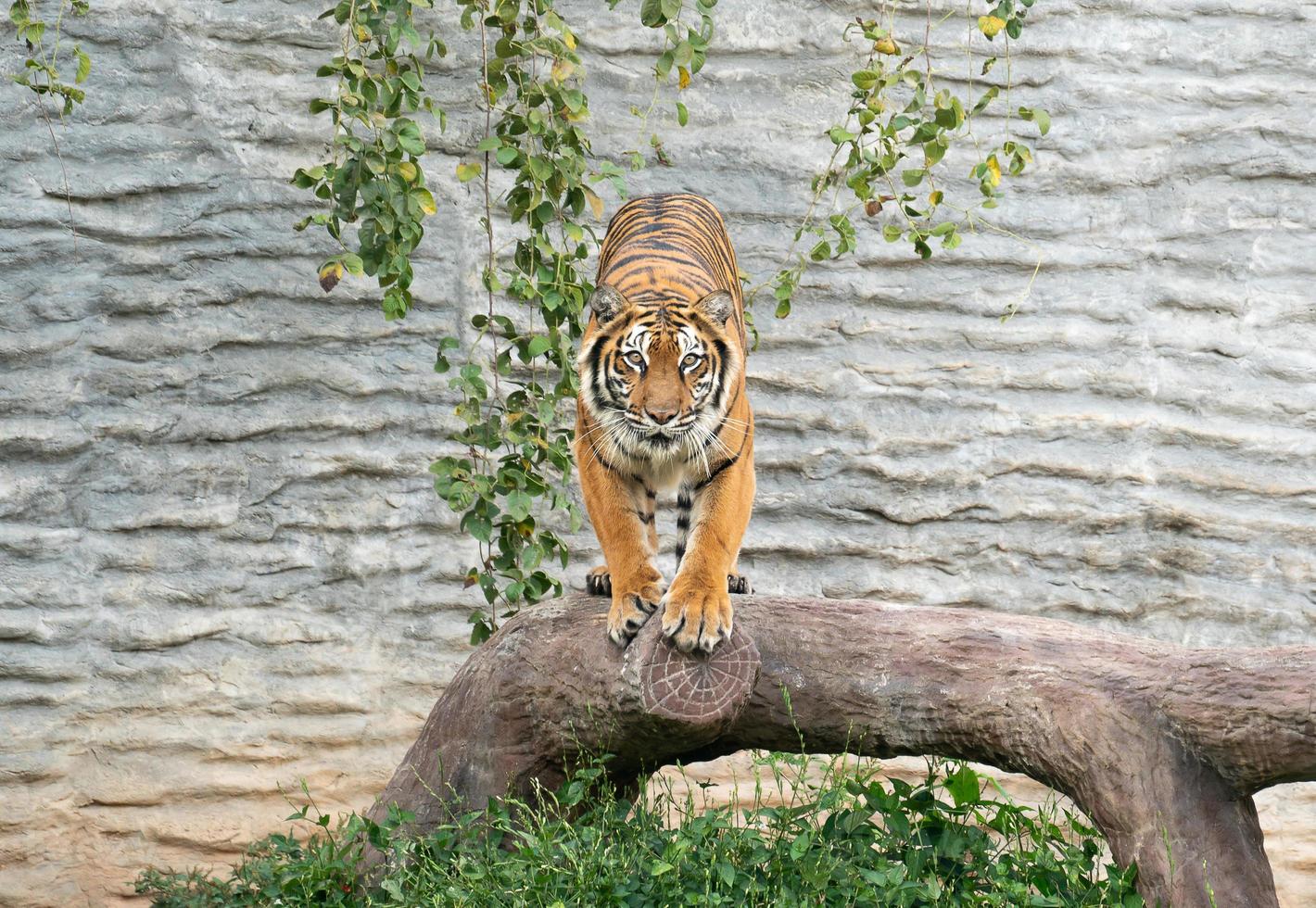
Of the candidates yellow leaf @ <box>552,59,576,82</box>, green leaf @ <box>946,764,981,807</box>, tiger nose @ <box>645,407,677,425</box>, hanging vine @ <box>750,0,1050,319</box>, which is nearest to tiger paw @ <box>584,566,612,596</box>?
tiger nose @ <box>645,407,677,425</box>

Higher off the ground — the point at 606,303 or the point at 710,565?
the point at 606,303

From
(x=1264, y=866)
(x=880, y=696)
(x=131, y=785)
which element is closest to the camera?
(x=1264, y=866)

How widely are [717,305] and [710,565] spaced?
728 millimetres

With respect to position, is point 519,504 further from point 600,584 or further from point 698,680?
point 698,680

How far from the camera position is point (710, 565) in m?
3.08

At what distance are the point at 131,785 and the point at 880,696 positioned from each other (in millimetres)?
2834

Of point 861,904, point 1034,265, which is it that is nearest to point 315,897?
point 861,904

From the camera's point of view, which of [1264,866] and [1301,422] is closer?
[1264,866]

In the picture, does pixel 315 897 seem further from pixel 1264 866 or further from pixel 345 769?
pixel 1264 866

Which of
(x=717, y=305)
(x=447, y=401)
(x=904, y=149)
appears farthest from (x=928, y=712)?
(x=904, y=149)

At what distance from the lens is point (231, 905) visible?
379 centimetres

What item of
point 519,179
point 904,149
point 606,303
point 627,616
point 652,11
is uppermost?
point 652,11

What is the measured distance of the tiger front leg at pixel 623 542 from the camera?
10.2ft

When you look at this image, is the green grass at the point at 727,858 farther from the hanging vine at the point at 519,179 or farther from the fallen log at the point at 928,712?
the hanging vine at the point at 519,179
